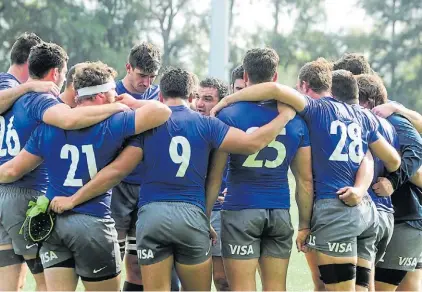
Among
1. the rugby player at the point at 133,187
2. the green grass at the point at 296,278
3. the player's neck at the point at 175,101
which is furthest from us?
the green grass at the point at 296,278

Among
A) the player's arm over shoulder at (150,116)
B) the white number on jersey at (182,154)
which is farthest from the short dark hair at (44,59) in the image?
the white number on jersey at (182,154)

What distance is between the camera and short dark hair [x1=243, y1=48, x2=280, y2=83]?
6.41 meters

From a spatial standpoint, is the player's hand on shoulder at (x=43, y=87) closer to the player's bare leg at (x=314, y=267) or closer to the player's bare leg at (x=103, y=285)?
the player's bare leg at (x=103, y=285)

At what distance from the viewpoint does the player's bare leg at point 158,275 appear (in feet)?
19.9

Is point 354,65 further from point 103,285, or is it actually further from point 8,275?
point 8,275

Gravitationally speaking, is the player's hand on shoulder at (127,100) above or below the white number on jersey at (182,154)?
above

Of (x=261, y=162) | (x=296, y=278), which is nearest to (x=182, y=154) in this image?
(x=261, y=162)

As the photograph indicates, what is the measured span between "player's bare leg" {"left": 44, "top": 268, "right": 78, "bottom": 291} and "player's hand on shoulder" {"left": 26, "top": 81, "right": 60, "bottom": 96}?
146 centimetres

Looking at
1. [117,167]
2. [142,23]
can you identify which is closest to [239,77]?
[117,167]

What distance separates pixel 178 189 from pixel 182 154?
0.86 ft

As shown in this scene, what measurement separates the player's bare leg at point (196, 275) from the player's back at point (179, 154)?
46 centimetres

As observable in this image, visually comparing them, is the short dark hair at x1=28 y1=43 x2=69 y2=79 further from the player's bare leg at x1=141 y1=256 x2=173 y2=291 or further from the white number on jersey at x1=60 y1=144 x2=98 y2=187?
the player's bare leg at x1=141 y1=256 x2=173 y2=291

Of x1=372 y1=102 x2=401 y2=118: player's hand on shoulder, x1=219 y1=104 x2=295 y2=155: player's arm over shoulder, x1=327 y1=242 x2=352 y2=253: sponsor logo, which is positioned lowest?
x1=327 y1=242 x2=352 y2=253: sponsor logo

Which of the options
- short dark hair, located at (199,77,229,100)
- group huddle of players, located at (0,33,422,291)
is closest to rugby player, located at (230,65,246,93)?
short dark hair, located at (199,77,229,100)
